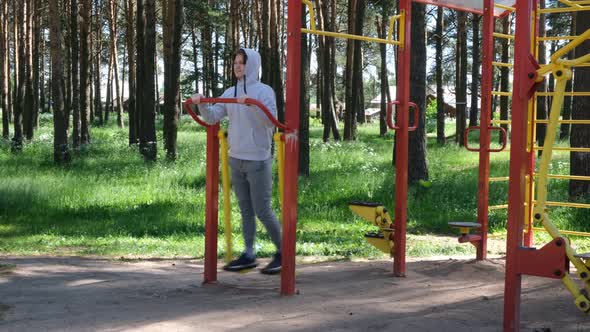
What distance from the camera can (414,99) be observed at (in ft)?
42.3

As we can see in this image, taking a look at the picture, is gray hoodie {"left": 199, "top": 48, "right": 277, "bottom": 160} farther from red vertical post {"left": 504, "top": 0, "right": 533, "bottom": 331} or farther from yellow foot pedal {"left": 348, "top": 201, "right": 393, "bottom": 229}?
red vertical post {"left": 504, "top": 0, "right": 533, "bottom": 331}

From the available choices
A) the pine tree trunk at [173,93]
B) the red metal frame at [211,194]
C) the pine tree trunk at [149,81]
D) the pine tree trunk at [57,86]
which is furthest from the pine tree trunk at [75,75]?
the red metal frame at [211,194]

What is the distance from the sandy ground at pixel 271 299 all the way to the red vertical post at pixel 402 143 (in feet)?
→ 0.97

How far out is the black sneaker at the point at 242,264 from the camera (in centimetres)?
582

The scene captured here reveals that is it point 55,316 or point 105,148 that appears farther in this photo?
point 105,148

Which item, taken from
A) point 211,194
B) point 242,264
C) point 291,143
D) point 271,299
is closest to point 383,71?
point 211,194

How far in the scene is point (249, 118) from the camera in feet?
18.7

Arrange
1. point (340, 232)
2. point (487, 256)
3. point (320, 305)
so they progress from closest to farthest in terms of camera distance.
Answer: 1. point (320, 305)
2. point (487, 256)
3. point (340, 232)

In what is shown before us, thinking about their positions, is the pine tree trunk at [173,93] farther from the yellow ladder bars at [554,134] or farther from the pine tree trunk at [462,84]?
the yellow ladder bars at [554,134]

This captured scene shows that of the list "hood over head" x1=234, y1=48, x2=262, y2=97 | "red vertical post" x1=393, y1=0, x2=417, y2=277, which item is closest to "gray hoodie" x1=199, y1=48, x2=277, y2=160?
"hood over head" x1=234, y1=48, x2=262, y2=97

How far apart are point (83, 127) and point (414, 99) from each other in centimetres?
1551

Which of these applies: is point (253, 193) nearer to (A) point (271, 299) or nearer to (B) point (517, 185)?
(A) point (271, 299)

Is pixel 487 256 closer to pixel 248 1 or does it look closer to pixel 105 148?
pixel 105 148

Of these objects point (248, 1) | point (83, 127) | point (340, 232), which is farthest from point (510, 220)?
point (248, 1)
